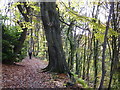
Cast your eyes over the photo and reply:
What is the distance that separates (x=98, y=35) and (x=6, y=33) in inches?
226

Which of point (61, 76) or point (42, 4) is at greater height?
point (42, 4)

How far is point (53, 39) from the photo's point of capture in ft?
23.8

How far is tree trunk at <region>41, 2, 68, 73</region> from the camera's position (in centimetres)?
700

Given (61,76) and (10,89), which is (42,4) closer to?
(61,76)

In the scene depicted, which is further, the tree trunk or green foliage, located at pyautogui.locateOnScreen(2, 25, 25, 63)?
green foliage, located at pyautogui.locateOnScreen(2, 25, 25, 63)

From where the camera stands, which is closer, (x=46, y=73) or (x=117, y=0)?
(x=46, y=73)

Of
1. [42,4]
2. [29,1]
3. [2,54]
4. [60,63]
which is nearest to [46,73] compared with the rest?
[60,63]

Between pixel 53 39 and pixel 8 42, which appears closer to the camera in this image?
pixel 53 39

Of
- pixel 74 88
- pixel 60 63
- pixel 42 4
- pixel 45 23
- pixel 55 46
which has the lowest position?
pixel 74 88

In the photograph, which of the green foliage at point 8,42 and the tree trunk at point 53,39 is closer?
the tree trunk at point 53,39

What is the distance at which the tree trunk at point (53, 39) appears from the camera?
700 cm

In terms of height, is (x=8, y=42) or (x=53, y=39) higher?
(x=53, y=39)

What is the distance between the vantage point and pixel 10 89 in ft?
14.8

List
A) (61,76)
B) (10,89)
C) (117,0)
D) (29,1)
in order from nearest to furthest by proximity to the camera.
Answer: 1. (10,89)
2. (61,76)
3. (117,0)
4. (29,1)
